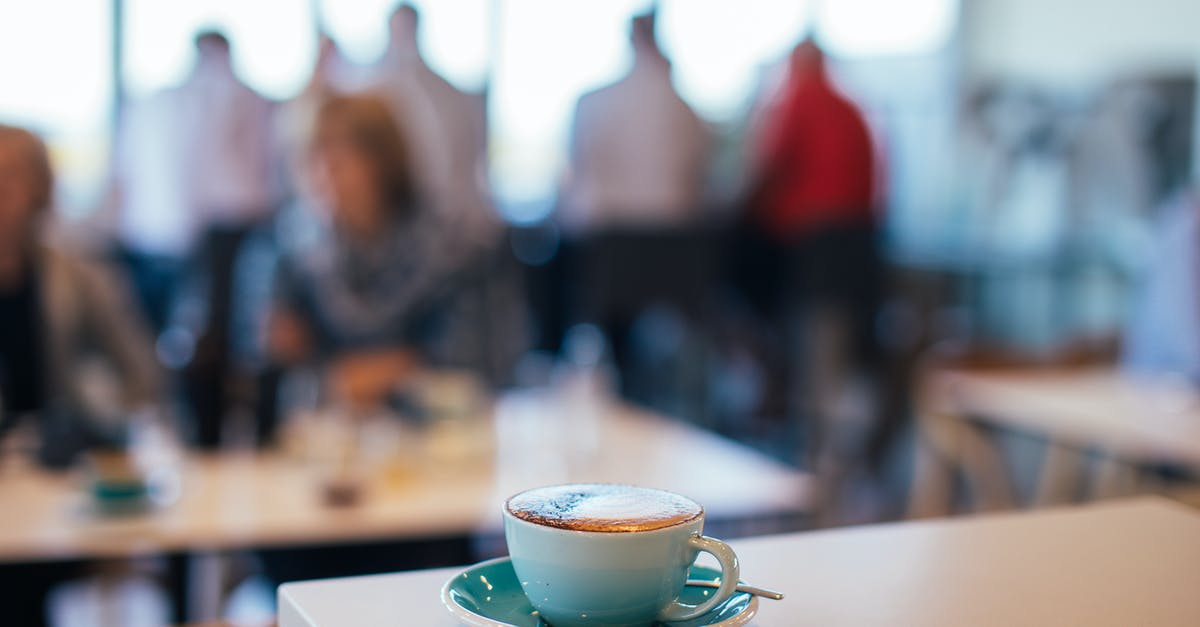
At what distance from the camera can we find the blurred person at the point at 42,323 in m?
2.23

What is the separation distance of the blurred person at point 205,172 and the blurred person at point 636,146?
44.4 inches

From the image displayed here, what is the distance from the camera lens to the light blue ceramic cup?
2.14 ft

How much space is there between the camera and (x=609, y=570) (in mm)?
653

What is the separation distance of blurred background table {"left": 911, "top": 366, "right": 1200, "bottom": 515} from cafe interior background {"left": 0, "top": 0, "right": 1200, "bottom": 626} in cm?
1

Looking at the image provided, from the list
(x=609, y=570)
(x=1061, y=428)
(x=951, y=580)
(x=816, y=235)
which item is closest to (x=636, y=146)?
(x=816, y=235)

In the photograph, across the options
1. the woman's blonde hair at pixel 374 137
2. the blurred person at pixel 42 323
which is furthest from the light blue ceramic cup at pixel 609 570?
the woman's blonde hair at pixel 374 137

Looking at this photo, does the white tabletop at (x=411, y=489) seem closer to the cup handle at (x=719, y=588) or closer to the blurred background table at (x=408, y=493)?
the blurred background table at (x=408, y=493)

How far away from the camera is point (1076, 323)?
552 centimetres

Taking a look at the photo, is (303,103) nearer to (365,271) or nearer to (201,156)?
(201,156)

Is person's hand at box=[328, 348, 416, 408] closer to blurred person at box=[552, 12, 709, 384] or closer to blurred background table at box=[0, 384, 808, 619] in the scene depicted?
blurred background table at box=[0, 384, 808, 619]

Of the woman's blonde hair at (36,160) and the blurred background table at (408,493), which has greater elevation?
the woman's blonde hair at (36,160)

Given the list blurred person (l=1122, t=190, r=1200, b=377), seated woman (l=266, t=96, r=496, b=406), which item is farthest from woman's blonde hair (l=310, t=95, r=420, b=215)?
blurred person (l=1122, t=190, r=1200, b=377)

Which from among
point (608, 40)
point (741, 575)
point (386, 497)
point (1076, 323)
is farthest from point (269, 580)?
point (1076, 323)

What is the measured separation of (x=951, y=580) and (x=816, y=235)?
3986 mm
